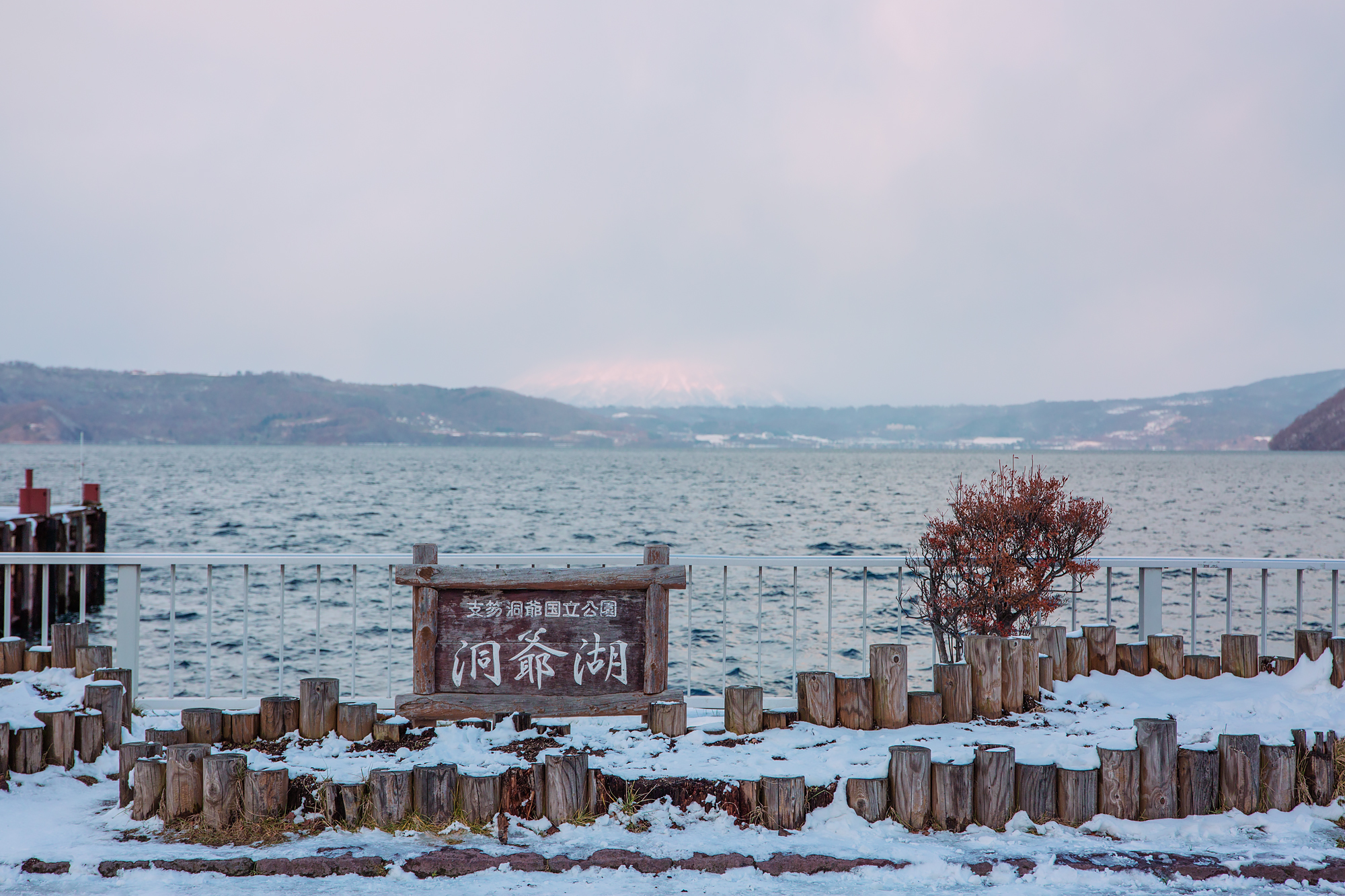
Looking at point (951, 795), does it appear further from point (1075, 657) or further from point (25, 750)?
point (25, 750)

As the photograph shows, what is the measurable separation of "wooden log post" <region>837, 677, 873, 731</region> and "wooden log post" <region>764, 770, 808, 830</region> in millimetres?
957

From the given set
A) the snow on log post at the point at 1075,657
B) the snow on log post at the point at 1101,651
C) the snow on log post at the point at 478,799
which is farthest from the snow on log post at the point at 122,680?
the snow on log post at the point at 1101,651

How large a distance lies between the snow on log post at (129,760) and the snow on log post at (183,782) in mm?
241

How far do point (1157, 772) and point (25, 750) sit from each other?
5208mm

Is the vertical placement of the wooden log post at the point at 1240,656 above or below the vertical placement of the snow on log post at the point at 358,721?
above

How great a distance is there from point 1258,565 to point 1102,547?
30665 mm

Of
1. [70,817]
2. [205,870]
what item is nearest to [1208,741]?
[205,870]

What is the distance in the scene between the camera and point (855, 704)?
4.52 metres

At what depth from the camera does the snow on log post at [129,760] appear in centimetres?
386

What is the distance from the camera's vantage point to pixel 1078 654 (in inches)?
194

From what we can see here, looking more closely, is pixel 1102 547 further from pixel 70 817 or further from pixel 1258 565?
pixel 70 817

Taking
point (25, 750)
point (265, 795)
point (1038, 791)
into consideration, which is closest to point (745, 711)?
point (1038, 791)

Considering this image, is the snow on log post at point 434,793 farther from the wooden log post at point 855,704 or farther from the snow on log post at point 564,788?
the wooden log post at point 855,704

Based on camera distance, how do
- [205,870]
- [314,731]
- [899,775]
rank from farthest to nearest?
1. [314,731]
2. [899,775]
3. [205,870]
